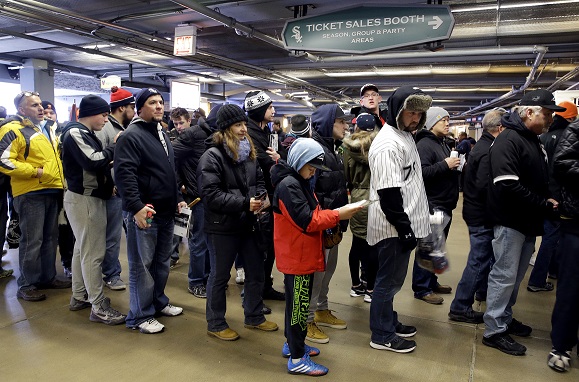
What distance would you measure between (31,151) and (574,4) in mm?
6230

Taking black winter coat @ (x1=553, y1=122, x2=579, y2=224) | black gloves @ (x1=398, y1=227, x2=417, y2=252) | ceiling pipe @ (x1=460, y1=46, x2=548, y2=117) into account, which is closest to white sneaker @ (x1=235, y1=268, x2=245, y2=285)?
black gloves @ (x1=398, y1=227, x2=417, y2=252)

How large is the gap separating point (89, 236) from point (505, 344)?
3.18 m

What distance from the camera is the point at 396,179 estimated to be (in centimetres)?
273

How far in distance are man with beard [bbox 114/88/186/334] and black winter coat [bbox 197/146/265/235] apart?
1.17 ft

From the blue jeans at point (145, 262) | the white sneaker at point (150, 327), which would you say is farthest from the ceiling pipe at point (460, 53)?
the white sneaker at point (150, 327)

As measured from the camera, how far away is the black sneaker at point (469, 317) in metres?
3.61

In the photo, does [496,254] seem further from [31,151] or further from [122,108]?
[31,151]

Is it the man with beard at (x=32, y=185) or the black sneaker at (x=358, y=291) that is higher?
the man with beard at (x=32, y=185)

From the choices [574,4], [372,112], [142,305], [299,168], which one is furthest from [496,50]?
[142,305]

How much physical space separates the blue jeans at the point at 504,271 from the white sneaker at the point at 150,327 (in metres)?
2.40

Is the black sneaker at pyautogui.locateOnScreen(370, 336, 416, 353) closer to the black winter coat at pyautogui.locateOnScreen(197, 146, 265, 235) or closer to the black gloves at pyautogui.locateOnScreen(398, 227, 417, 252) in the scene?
the black gloves at pyautogui.locateOnScreen(398, 227, 417, 252)

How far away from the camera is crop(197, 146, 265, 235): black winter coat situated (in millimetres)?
2975

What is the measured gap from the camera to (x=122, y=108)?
12.1 ft

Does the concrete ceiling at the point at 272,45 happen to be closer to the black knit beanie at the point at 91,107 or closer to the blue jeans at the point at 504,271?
the black knit beanie at the point at 91,107
